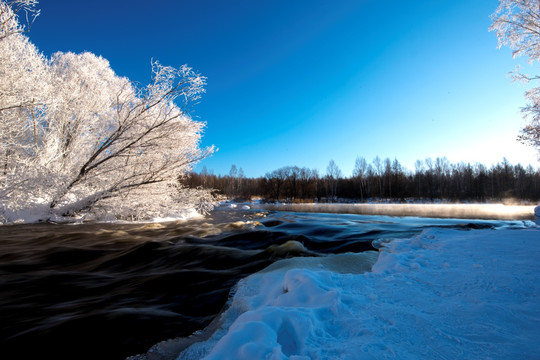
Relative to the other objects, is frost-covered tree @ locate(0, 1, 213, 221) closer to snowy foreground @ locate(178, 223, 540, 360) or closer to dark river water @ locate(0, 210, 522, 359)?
dark river water @ locate(0, 210, 522, 359)

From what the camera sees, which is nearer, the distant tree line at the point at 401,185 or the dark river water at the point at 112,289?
the dark river water at the point at 112,289

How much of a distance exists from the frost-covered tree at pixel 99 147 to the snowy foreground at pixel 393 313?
8716 millimetres

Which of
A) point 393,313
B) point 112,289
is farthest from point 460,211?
point 112,289

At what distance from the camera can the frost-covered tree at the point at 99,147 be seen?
862 centimetres

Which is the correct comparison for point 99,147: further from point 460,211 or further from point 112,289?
point 460,211

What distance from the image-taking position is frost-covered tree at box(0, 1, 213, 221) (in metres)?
8.62

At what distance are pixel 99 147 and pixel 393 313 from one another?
12447 mm

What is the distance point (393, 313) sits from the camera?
5.73ft

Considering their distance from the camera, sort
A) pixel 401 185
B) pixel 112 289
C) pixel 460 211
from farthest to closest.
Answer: pixel 401 185 → pixel 460 211 → pixel 112 289

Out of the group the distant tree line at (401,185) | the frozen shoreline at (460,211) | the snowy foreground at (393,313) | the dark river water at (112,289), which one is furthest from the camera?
the distant tree line at (401,185)

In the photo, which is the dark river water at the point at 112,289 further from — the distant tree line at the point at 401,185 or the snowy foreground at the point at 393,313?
the distant tree line at the point at 401,185

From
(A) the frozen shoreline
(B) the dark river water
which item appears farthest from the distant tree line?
(B) the dark river water

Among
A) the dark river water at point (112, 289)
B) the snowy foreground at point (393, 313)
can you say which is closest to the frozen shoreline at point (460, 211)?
the dark river water at point (112, 289)

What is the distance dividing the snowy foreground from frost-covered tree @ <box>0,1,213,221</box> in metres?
8.72
